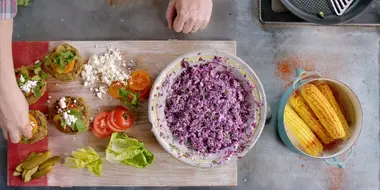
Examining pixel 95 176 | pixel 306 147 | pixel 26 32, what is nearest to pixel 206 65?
pixel 306 147

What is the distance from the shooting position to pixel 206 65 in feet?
5.57

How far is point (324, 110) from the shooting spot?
171 cm

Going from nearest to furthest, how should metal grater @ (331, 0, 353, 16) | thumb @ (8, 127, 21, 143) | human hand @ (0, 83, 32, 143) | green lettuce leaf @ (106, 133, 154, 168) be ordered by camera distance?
human hand @ (0, 83, 32, 143)
thumb @ (8, 127, 21, 143)
green lettuce leaf @ (106, 133, 154, 168)
metal grater @ (331, 0, 353, 16)

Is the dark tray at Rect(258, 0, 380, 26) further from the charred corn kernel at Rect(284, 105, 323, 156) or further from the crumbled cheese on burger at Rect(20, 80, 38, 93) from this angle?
the crumbled cheese on burger at Rect(20, 80, 38, 93)

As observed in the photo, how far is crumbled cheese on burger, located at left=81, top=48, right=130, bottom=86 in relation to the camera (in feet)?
5.76

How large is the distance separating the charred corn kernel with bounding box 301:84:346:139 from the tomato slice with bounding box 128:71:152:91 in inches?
23.2

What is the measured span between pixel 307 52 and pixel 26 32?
113 centimetres

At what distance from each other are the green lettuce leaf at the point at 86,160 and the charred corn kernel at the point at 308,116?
0.76 metres

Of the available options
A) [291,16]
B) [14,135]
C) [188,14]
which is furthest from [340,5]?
[14,135]

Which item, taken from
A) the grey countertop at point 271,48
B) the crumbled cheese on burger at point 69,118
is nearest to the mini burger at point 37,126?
the crumbled cheese on burger at point 69,118

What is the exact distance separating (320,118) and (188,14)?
63 cm

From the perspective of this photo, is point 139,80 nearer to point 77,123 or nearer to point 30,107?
point 77,123

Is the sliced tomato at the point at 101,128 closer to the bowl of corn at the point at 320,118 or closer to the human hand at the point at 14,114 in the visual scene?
the human hand at the point at 14,114

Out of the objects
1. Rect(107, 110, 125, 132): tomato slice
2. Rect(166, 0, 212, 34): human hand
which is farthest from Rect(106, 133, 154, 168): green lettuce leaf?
Rect(166, 0, 212, 34): human hand
